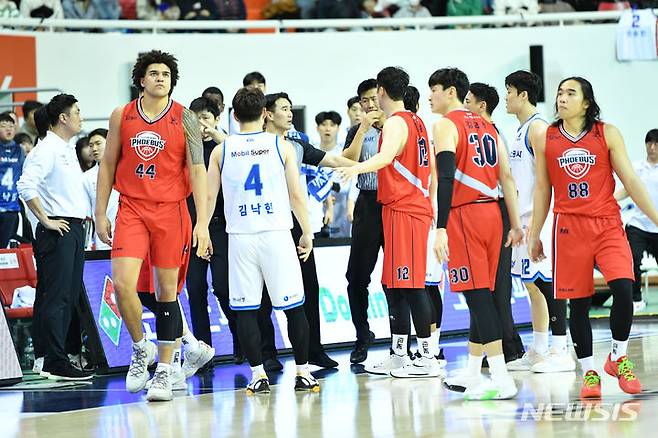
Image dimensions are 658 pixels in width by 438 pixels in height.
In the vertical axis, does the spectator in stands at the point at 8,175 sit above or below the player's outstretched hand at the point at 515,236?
above

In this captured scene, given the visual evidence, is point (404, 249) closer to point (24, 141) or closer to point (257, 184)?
point (257, 184)

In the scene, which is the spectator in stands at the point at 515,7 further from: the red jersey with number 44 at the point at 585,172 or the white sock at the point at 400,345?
the red jersey with number 44 at the point at 585,172

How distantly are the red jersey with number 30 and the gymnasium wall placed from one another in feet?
32.0

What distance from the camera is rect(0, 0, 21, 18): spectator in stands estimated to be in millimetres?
16547

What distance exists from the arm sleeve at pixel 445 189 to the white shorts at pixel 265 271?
49.2 inches

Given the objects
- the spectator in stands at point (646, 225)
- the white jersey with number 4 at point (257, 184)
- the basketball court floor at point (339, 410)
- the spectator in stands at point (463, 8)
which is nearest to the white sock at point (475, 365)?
the basketball court floor at point (339, 410)

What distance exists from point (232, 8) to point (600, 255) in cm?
1196

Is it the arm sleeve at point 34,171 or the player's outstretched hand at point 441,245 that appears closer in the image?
the player's outstretched hand at point 441,245

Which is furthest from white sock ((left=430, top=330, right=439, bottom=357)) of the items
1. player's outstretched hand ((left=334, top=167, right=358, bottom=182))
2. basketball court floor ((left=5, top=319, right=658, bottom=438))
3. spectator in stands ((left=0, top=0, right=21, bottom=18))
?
spectator in stands ((left=0, top=0, right=21, bottom=18))

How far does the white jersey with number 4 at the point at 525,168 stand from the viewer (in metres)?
9.36

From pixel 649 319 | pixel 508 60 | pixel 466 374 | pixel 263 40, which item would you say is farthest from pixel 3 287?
pixel 508 60

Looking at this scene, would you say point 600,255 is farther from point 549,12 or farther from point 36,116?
point 549,12

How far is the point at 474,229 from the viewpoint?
7.84 metres

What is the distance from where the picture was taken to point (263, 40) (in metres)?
18.5
